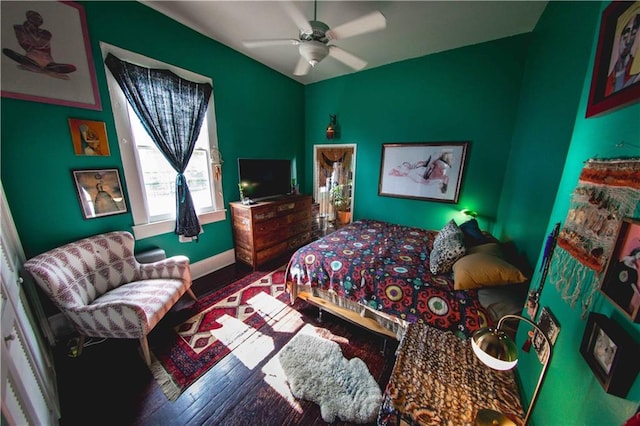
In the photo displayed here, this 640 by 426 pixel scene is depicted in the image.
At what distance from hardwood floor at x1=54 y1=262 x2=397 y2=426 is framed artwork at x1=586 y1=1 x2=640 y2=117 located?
188 cm

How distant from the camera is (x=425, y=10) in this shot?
6.61 ft

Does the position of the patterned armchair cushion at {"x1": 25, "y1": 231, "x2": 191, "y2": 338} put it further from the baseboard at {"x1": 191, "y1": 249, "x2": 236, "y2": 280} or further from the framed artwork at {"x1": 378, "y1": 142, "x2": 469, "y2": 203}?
the framed artwork at {"x1": 378, "y1": 142, "x2": 469, "y2": 203}

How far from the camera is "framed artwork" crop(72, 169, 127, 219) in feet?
6.07

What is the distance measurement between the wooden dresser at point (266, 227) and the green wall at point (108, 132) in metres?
0.23

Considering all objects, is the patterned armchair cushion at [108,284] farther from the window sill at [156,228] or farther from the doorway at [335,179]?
the doorway at [335,179]

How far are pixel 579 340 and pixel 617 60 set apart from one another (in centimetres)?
95

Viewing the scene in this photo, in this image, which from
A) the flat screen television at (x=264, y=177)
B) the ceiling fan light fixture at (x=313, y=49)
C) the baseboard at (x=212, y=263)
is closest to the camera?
the ceiling fan light fixture at (x=313, y=49)

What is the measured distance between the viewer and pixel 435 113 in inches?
116

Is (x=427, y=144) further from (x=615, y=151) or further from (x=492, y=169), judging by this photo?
(x=615, y=151)

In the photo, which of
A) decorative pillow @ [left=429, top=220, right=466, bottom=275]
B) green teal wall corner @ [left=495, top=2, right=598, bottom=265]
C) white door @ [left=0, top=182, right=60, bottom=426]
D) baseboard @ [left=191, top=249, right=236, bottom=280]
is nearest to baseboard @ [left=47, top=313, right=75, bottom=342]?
white door @ [left=0, top=182, right=60, bottom=426]

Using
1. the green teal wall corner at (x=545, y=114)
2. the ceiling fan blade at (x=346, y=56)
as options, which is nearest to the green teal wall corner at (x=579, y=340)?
the green teal wall corner at (x=545, y=114)

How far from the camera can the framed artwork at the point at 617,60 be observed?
65cm

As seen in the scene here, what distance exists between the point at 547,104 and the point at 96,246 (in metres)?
3.93

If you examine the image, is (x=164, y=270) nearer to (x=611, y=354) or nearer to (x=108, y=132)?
(x=108, y=132)
